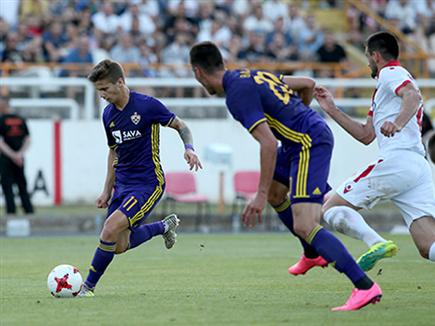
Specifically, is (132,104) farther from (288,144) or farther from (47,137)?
(47,137)

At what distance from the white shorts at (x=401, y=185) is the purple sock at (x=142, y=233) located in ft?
7.55

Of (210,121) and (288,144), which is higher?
(288,144)

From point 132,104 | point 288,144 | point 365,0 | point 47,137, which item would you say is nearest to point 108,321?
point 288,144

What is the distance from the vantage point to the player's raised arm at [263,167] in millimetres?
9625

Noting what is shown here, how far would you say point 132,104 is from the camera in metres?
11.9

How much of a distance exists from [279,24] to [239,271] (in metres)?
14.8

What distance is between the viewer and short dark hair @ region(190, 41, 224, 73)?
32.9 ft

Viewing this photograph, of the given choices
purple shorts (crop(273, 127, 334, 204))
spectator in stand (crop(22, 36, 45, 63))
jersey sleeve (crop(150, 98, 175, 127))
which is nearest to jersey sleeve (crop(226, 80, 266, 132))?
purple shorts (crop(273, 127, 334, 204))

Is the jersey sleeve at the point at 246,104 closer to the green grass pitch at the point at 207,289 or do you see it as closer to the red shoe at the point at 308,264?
the green grass pitch at the point at 207,289

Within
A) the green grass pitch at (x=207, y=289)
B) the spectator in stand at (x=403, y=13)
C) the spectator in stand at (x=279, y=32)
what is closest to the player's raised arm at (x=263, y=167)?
the green grass pitch at (x=207, y=289)

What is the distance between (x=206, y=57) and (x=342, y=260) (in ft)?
6.72

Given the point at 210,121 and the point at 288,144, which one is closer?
the point at 288,144

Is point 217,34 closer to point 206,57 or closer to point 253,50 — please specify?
Answer: point 253,50

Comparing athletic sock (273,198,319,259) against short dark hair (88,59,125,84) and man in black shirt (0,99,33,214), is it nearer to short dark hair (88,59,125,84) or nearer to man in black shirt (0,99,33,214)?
short dark hair (88,59,125,84)
